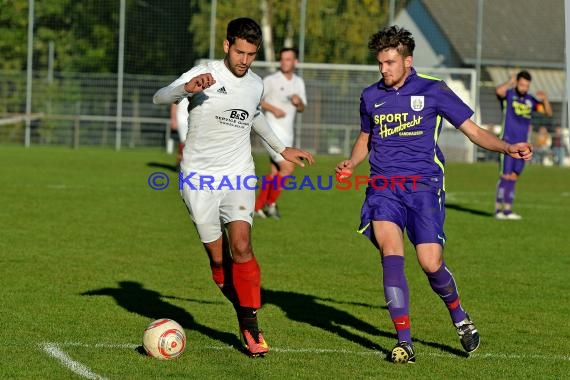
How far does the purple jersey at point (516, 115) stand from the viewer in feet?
60.4

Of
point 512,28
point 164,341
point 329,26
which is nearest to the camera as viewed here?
point 164,341

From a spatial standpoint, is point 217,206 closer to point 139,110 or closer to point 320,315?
point 320,315

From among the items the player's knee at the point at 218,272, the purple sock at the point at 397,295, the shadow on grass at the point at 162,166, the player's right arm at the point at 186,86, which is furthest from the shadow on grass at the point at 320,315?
the shadow on grass at the point at 162,166

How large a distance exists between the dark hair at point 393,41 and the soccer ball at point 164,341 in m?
2.19

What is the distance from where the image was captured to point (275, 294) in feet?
35.4

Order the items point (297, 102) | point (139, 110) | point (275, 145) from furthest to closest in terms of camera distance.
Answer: point (139, 110) → point (297, 102) → point (275, 145)

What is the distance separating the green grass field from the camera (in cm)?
765

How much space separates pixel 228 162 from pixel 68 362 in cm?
168

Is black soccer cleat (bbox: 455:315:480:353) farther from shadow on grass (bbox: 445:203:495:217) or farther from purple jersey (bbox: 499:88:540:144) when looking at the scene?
shadow on grass (bbox: 445:203:495:217)

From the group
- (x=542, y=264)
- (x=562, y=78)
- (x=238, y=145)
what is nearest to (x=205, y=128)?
(x=238, y=145)

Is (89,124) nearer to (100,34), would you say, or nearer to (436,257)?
(100,34)

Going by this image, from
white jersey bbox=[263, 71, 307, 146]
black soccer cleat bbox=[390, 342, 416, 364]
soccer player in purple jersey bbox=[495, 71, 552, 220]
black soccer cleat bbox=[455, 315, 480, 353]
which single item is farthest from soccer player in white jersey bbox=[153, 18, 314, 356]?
soccer player in purple jersey bbox=[495, 71, 552, 220]

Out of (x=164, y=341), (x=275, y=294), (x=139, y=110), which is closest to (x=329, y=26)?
(x=139, y=110)

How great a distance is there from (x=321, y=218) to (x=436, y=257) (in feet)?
33.9
